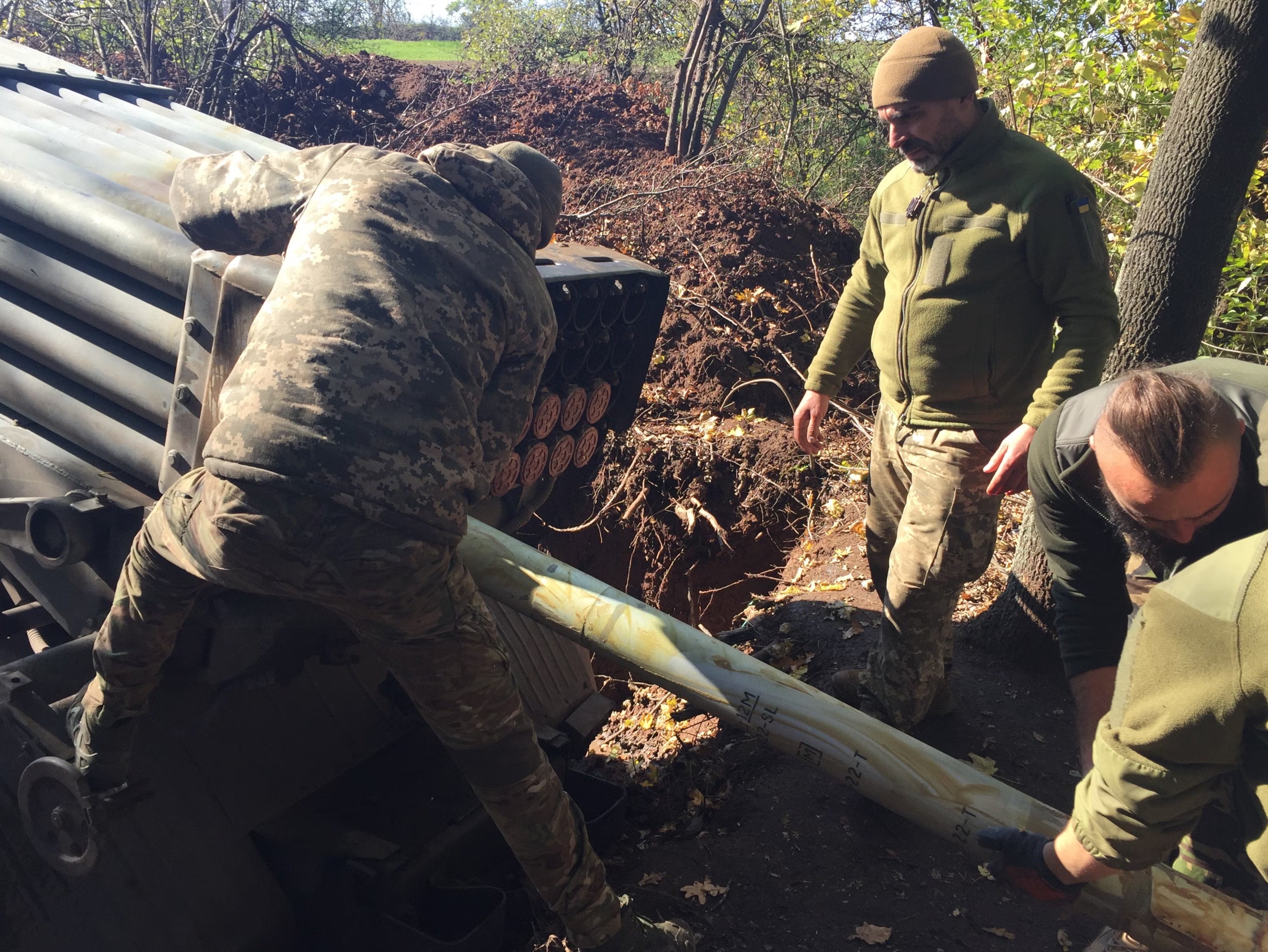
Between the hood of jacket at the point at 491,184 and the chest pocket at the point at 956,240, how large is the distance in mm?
1214

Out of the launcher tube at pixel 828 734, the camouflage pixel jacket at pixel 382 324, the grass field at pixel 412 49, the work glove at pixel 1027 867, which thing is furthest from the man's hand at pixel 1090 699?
the grass field at pixel 412 49

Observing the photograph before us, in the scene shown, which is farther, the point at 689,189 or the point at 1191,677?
the point at 689,189

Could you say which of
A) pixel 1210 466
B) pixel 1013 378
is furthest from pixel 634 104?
pixel 1210 466

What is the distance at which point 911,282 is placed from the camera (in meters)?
3.02

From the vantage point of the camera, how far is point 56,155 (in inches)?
137

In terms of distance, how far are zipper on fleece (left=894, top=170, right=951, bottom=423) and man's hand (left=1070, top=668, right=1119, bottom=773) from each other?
0.99 m

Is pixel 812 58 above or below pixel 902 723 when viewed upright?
above

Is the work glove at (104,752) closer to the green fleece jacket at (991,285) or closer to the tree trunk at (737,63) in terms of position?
the green fleece jacket at (991,285)

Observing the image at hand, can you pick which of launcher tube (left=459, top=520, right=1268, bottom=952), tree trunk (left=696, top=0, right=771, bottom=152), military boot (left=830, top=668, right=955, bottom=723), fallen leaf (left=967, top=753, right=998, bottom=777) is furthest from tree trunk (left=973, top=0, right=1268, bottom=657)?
tree trunk (left=696, top=0, right=771, bottom=152)

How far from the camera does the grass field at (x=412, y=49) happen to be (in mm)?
15938

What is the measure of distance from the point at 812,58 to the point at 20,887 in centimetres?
995

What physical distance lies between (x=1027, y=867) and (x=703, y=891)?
1.15m

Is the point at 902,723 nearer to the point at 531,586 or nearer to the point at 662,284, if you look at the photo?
the point at 531,586

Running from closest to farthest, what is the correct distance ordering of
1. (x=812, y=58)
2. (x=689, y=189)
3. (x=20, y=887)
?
(x=20, y=887) < (x=689, y=189) < (x=812, y=58)
